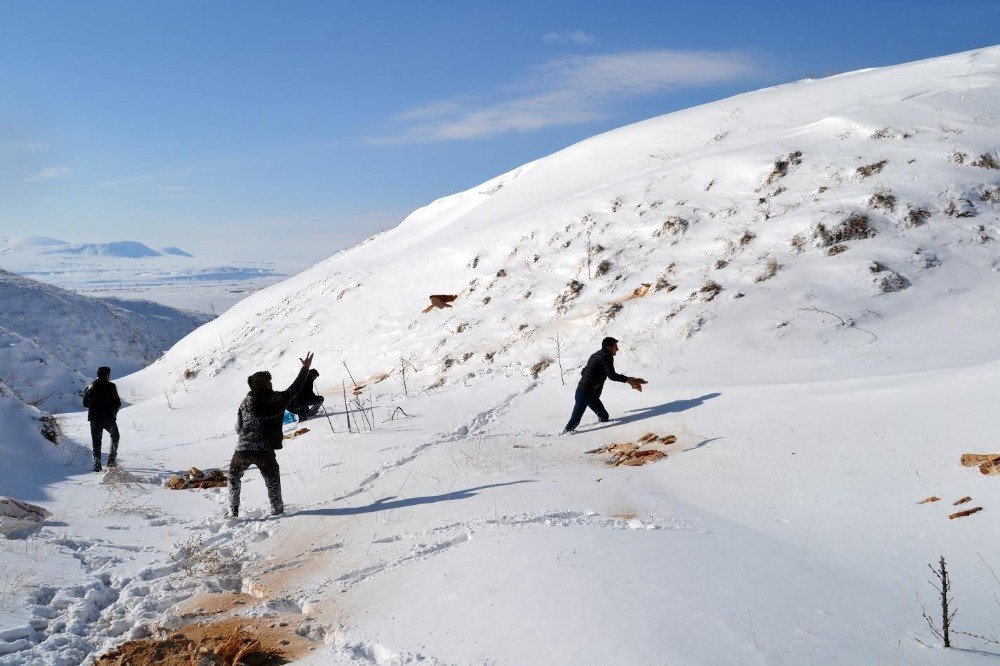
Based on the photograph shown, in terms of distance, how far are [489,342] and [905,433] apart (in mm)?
10139

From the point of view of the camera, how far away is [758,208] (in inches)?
655

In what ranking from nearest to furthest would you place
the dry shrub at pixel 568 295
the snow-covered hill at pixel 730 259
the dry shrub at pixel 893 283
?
the snow-covered hill at pixel 730 259 < the dry shrub at pixel 893 283 < the dry shrub at pixel 568 295

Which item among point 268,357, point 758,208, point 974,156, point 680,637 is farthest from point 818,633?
point 268,357

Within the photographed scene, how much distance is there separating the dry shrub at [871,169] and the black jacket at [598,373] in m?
9.66

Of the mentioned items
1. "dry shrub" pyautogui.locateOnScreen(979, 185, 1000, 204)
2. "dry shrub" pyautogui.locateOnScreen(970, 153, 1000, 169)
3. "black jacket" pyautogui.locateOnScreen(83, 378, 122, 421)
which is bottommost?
"black jacket" pyautogui.locateOnScreen(83, 378, 122, 421)

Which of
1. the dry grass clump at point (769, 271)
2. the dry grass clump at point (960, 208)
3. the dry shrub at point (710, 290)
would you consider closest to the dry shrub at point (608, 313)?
the dry shrub at point (710, 290)

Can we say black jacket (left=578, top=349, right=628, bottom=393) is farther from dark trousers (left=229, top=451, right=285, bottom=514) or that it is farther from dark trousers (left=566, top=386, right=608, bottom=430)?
dark trousers (left=229, top=451, right=285, bottom=514)

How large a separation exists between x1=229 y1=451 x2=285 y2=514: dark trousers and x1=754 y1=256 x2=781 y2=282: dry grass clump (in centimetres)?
1076

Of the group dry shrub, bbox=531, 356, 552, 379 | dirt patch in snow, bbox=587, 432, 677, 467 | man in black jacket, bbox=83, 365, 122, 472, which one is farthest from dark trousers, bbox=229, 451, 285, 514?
dry shrub, bbox=531, 356, 552, 379

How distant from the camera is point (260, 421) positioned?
25.9 ft

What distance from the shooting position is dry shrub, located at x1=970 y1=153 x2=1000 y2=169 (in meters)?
15.4

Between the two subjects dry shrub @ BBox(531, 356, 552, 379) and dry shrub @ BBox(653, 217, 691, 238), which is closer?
dry shrub @ BBox(531, 356, 552, 379)

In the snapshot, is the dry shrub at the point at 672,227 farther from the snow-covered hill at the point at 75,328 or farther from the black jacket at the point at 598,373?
the snow-covered hill at the point at 75,328

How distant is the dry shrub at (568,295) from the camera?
659 inches
